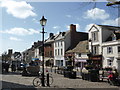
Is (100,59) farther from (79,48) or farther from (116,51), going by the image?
(79,48)

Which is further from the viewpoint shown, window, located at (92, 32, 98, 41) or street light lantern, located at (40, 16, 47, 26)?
window, located at (92, 32, 98, 41)

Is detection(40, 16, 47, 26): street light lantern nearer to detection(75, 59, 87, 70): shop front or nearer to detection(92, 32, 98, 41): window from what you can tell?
detection(92, 32, 98, 41): window

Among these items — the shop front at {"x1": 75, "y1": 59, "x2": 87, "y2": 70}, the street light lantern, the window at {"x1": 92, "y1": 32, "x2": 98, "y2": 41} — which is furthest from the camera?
the shop front at {"x1": 75, "y1": 59, "x2": 87, "y2": 70}

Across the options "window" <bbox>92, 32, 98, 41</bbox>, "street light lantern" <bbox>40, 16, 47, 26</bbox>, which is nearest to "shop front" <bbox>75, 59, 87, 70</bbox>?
"window" <bbox>92, 32, 98, 41</bbox>

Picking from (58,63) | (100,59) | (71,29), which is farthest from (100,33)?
(58,63)

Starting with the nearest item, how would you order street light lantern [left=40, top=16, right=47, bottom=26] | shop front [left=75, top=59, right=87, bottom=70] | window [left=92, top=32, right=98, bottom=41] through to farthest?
1. street light lantern [left=40, top=16, right=47, bottom=26]
2. window [left=92, top=32, right=98, bottom=41]
3. shop front [left=75, top=59, right=87, bottom=70]

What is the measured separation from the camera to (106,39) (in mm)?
35875

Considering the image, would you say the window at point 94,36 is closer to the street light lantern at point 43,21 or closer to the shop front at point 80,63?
the shop front at point 80,63

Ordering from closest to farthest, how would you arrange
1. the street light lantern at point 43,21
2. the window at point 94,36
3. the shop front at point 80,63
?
the street light lantern at point 43,21 → the window at point 94,36 → the shop front at point 80,63

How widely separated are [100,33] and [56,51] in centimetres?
1937

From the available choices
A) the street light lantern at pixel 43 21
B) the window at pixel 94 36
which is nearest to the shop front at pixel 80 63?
the window at pixel 94 36

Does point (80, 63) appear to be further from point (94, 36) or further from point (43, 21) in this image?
point (43, 21)

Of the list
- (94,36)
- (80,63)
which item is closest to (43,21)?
(94,36)

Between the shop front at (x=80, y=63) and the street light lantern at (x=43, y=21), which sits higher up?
the street light lantern at (x=43, y=21)
